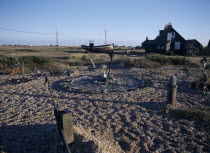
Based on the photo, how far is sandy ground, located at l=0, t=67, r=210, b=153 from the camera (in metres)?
3.47

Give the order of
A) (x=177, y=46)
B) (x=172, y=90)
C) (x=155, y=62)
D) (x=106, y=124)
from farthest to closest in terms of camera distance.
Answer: (x=177, y=46), (x=155, y=62), (x=172, y=90), (x=106, y=124)

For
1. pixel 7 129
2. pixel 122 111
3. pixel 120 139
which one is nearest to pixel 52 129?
pixel 7 129

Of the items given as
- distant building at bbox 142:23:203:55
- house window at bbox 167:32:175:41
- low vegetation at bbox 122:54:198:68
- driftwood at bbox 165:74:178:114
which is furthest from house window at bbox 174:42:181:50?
driftwood at bbox 165:74:178:114

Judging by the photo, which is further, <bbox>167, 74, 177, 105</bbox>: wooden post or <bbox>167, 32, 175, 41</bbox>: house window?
<bbox>167, 32, 175, 41</bbox>: house window

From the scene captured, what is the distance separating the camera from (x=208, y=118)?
176 inches

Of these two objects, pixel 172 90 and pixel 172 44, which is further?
pixel 172 44

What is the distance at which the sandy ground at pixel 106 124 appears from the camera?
3.47 m

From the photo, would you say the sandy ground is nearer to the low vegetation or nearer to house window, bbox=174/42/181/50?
the low vegetation

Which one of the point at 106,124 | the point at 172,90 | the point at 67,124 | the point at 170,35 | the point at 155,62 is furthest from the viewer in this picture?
the point at 170,35

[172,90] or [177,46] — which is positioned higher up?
[177,46]

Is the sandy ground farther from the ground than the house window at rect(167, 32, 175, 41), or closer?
closer

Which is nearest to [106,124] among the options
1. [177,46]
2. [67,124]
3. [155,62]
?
[67,124]

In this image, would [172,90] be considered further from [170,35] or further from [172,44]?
[170,35]

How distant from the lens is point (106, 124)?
4430mm
